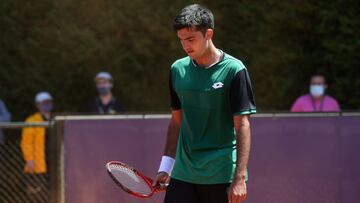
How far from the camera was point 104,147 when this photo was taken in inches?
298

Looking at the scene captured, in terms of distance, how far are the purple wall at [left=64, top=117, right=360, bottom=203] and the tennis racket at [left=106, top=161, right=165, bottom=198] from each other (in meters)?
2.24

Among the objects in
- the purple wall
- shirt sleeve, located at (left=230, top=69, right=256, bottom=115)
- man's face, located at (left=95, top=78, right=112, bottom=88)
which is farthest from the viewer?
man's face, located at (left=95, top=78, right=112, bottom=88)

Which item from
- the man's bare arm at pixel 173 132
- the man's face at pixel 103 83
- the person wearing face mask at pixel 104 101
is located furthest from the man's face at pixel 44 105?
the man's bare arm at pixel 173 132

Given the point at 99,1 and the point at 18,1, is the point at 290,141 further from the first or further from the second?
the point at 18,1

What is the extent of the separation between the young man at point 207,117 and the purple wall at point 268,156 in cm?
248

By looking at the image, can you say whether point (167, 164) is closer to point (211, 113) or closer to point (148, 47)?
point (211, 113)

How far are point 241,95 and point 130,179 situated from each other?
1.04m

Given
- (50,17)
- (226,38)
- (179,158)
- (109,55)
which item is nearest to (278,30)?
(226,38)

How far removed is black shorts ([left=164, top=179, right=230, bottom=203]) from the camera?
492 centimetres

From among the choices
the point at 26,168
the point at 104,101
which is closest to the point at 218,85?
the point at 26,168

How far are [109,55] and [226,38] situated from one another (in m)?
1.81

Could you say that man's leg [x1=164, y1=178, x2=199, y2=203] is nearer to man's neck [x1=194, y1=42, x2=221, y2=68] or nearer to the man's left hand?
the man's left hand

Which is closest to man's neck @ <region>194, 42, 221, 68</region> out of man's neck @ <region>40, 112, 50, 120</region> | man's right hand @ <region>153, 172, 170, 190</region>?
man's right hand @ <region>153, 172, 170, 190</region>

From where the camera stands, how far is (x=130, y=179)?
5262 mm
